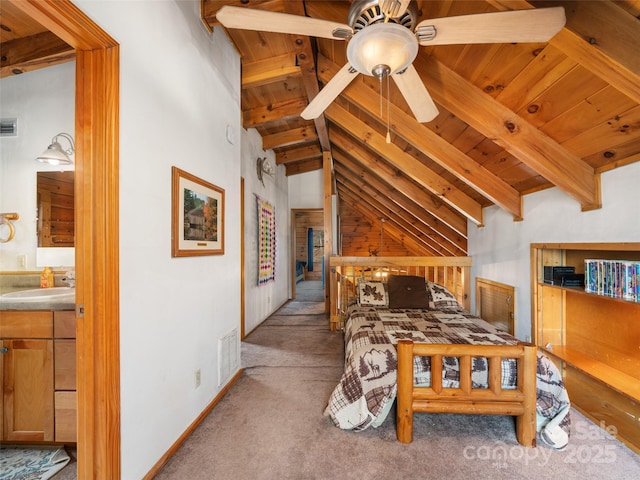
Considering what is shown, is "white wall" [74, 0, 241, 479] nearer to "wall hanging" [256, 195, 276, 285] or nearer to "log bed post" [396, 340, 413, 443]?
"log bed post" [396, 340, 413, 443]

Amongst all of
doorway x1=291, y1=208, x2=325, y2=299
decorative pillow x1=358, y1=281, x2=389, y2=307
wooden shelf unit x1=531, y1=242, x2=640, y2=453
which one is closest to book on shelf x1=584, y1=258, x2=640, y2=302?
wooden shelf unit x1=531, y1=242, x2=640, y2=453

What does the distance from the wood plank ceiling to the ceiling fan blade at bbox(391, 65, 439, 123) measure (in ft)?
1.15

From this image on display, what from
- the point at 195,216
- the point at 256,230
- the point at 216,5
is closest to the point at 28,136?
the point at 195,216

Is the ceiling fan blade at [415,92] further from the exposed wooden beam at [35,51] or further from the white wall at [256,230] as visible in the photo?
the white wall at [256,230]

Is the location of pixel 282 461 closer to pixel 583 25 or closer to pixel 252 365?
pixel 252 365

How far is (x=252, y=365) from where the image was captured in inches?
107

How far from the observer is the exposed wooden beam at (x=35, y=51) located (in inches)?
59.0

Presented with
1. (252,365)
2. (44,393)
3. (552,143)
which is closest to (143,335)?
(44,393)

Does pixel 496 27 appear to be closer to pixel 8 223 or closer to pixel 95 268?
pixel 95 268

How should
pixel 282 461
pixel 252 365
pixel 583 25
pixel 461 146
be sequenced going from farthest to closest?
pixel 252 365, pixel 461 146, pixel 282 461, pixel 583 25

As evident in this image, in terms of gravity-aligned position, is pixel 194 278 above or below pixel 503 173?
below

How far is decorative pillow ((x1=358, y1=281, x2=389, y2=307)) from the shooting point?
319 cm

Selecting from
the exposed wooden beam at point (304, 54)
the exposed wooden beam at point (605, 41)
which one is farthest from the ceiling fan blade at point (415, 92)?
the exposed wooden beam at point (304, 54)

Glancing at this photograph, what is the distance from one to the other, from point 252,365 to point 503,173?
9.04 ft
